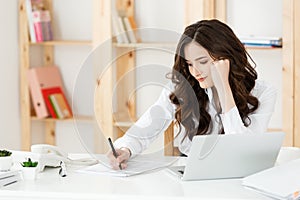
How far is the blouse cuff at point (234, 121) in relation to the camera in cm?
261

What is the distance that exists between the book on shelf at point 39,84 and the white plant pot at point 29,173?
2.26 metres

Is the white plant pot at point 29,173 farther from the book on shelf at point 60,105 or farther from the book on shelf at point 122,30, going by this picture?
the book on shelf at point 60,105

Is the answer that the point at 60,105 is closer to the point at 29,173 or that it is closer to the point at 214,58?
the point at 214,58

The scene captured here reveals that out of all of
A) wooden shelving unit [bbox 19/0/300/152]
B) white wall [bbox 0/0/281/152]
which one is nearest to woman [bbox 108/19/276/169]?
wooden shelving unit [bbox 19/0/300/152]

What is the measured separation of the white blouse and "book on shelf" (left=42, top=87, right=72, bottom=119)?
69.1 inches

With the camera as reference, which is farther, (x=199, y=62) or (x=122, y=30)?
(x=122, y=30)

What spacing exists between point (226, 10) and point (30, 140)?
5.20 feet

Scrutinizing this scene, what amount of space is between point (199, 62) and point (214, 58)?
0.12 m

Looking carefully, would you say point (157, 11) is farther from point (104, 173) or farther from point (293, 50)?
point (104, 173)

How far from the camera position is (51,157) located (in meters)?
2.39

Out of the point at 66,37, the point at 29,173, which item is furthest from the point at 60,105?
the point at 29,173

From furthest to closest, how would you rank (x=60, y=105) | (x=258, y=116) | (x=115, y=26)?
(x=60, y=105) → (x=115, y=26) → (x=258, y=116)

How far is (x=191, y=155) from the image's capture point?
2.12m

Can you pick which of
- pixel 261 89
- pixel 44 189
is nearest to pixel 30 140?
pixel 261 89
